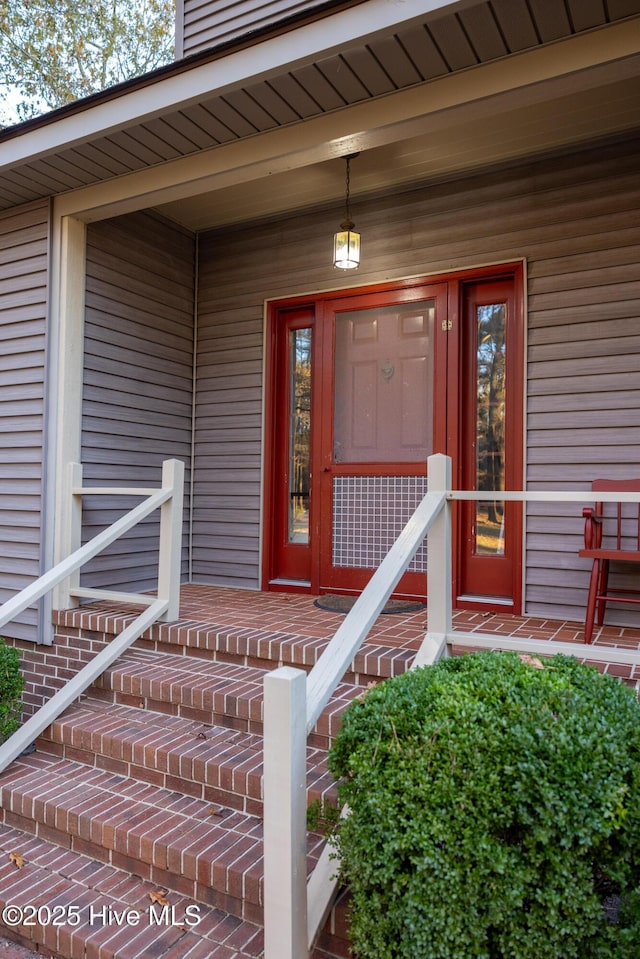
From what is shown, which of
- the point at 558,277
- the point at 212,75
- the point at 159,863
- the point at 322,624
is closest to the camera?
the point at 159,863

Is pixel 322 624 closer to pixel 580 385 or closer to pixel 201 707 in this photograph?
pixel 201 707

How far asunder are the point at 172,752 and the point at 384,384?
260 centimetres

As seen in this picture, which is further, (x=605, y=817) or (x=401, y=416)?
(x=401, y=416)

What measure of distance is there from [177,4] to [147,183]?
1.13 m

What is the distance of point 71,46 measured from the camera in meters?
7.42

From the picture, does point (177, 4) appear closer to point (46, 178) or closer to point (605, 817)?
point (46, 178)

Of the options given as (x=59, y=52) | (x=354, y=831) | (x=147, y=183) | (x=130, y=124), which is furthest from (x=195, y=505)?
(x=59, y=52)

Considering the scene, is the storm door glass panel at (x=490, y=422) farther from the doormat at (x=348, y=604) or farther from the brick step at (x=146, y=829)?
the brick step at (x=146, y=829)

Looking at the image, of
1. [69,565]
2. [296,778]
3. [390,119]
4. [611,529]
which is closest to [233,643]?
[69,565]

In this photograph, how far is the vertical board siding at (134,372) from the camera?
382 centimetres

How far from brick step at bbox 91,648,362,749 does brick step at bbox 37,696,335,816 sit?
0.04 m

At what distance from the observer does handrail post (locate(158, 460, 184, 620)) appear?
10.9ft

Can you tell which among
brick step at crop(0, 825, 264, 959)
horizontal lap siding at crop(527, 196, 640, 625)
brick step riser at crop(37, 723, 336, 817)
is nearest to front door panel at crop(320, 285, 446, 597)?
horizontal lap siding at crop(527, 196, 640, 625)

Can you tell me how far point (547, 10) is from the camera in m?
2.16
